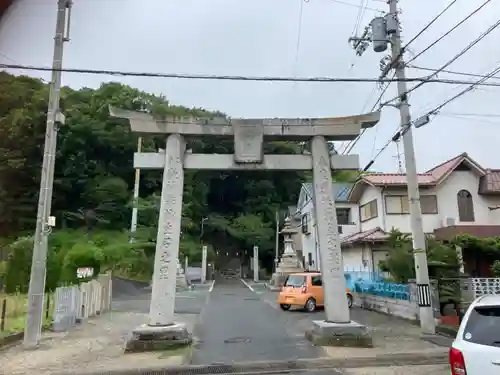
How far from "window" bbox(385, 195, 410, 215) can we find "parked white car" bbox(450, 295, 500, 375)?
23252mm

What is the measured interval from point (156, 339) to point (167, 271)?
1561 mm

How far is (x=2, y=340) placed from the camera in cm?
1096

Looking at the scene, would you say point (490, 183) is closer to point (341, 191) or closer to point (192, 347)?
point (341, 191)

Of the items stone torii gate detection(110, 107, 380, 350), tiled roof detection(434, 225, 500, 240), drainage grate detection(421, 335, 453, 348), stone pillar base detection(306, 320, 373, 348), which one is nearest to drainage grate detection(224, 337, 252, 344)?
stone torii gate detection(110, 107, 380, 350)

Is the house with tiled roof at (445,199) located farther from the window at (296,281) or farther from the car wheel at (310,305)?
the car wheel at (310,305)

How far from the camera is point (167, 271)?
1087 centimetres

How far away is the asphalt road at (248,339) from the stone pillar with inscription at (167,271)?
32.3 inches

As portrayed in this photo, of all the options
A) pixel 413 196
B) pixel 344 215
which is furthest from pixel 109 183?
pixel 413 196

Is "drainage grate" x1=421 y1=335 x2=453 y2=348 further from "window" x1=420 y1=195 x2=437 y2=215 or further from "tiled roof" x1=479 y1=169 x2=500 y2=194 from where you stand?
"tiled roof" x1=479 y1=169 x2=500 y2=194

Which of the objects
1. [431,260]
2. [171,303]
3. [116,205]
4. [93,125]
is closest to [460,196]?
[431,260]

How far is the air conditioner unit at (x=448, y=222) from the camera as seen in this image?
997 inches

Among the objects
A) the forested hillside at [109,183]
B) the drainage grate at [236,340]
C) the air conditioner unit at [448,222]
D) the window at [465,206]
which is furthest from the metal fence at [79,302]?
the window at [465,206]

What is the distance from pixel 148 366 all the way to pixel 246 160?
17.7 feet

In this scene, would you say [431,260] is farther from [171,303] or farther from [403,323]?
[171,303]
